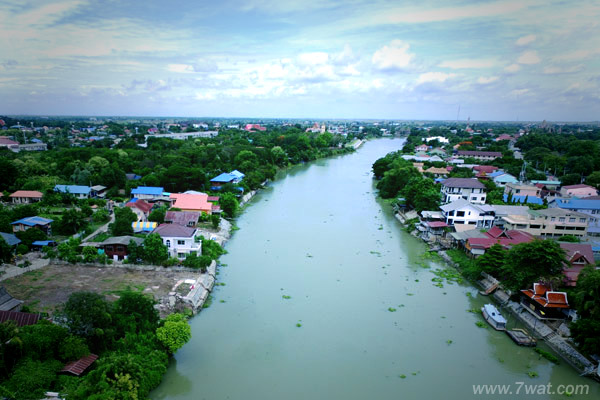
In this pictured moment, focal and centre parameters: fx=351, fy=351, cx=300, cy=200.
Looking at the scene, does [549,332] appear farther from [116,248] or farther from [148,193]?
[148,193]

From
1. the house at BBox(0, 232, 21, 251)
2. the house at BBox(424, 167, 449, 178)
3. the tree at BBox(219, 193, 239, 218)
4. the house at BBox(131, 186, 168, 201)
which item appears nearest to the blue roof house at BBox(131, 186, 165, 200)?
the house at BBox(131, 186, 168, 201)

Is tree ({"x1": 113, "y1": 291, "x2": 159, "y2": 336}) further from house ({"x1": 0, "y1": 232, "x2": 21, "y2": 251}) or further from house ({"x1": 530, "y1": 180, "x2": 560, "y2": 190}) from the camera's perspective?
house ({"x1": 530, "y1": 180, "x2": 560, "y2": 190})

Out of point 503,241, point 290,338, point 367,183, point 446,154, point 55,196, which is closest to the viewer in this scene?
point 290,338

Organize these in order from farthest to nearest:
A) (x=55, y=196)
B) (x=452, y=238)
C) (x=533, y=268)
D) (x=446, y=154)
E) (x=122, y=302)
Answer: (x=446, y=154) → (x=55, y=196) → (x=452, y=238) → (x=533, y=268) → (x=122, y=302)

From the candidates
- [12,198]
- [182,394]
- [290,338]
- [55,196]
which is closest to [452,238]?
[290,338]

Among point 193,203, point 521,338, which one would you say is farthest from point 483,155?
point 521,338

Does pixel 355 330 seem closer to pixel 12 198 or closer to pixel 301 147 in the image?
pixel 12 198

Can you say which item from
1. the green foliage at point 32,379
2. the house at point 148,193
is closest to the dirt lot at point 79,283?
the green foliage at point 32,379
